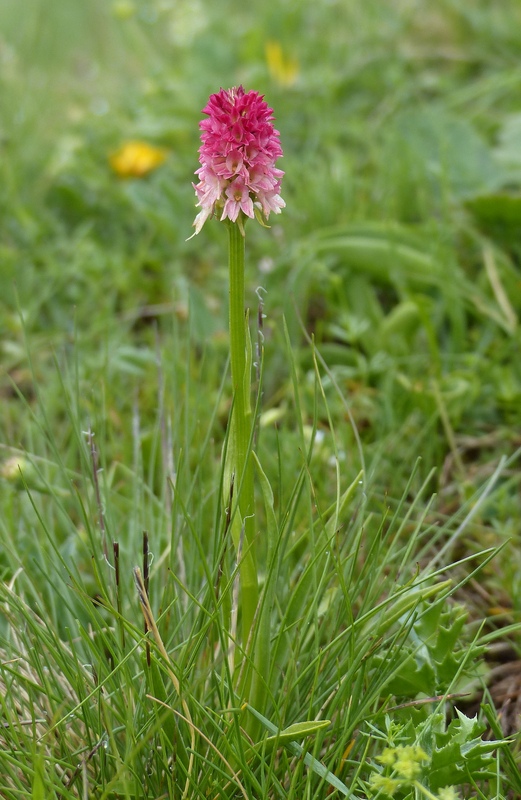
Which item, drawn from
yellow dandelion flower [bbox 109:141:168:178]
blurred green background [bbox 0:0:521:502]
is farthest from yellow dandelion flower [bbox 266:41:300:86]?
yellow dandelion flower [bbox 109:141:168:178]

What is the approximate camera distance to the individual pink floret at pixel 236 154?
3.16 feet

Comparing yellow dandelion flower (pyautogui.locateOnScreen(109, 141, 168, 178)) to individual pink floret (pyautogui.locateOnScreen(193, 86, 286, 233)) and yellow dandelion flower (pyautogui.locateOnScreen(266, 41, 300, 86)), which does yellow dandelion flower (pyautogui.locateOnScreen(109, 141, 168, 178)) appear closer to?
yellow dandelion flower (pyautogui.locateOnScreen(266, 41, 300, 86))

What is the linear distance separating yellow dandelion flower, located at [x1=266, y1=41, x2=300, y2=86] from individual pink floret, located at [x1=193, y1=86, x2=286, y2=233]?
8.23ft

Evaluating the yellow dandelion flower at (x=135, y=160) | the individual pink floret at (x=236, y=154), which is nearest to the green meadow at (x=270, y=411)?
the yellow dandelion flower at (x=135, y=160)

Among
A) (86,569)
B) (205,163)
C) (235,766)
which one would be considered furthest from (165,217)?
(235,766)

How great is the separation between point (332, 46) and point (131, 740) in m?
3.24

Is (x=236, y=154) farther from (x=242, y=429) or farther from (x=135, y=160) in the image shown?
(x=135, y=160)

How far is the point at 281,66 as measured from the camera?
336 centimetres

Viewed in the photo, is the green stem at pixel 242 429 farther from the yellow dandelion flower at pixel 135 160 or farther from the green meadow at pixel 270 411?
the yellow dandelion flower at pixel 135 160

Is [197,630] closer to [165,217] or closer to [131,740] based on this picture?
[131,740]

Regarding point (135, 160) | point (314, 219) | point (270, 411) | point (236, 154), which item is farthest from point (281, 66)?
point (236, 154)

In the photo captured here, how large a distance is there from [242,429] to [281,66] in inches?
105

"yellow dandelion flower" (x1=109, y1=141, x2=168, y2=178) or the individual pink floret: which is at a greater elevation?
"yellow dandelion flower" (x1=109, y1=141, x2=168, y2=178)

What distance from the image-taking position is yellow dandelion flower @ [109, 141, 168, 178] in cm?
304
